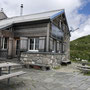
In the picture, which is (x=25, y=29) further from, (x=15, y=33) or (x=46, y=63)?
(x=46, y=63)

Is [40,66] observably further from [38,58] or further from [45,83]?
[45,83]

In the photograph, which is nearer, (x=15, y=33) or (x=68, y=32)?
(x=15, y=33)

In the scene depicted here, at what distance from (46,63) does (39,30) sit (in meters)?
3.04

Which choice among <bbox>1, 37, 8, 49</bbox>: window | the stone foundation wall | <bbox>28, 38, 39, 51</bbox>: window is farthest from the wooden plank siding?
the stone foundation wall

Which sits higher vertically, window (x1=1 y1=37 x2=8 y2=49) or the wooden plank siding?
the wooden plank siding

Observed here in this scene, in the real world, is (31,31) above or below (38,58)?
above

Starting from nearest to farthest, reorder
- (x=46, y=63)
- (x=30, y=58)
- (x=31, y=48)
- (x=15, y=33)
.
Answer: (x=46, y=63) < (x=30, y=58) < (x=31, y=48) < (x=15, y=33)

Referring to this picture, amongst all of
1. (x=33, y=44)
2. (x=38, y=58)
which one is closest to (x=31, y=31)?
(x=33, y=44)

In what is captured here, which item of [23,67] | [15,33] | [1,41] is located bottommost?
[23,67]

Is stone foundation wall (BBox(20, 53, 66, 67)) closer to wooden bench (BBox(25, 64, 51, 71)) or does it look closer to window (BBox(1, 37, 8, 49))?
wooden bench (BBox(25, 64, 51, 71))

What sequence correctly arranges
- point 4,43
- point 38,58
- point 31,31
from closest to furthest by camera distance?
point 38,58, point 31,31, point 4,43

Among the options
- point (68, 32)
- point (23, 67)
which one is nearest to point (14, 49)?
point (23, 67)

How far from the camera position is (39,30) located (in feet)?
32.3

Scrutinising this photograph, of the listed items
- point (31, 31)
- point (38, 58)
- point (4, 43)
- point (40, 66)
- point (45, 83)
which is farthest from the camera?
point (4, 43)
